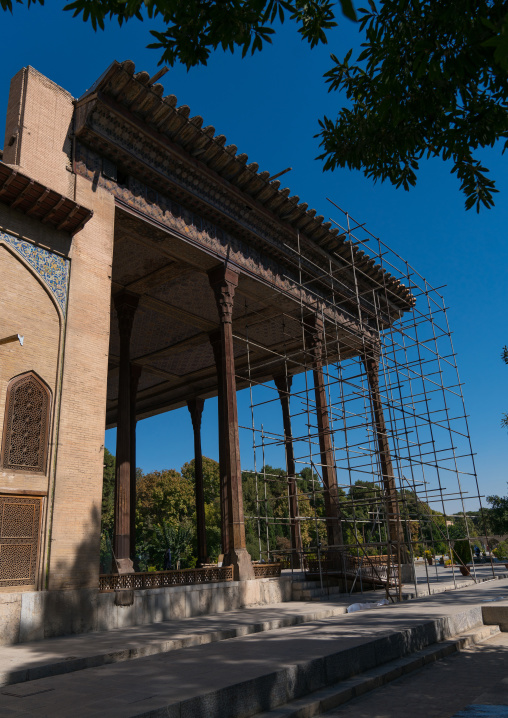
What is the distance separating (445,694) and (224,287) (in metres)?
8.87

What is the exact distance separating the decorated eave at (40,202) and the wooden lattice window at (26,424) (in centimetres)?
238

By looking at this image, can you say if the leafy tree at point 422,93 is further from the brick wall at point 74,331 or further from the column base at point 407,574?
the column base at point 407,574

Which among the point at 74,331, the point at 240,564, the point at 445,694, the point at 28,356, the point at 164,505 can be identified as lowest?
the point at 445,694

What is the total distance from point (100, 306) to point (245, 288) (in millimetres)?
4973

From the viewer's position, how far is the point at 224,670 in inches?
167

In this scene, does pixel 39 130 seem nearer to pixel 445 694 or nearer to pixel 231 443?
pixel 231 443

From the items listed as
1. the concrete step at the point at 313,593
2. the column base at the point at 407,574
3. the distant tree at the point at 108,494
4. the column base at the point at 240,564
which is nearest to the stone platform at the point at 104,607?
the column base at the point at 240,564

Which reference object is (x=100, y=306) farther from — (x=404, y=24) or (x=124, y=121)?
(x=404, y=24)

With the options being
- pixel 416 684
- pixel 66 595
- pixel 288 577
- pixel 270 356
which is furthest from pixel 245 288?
pixel 416 684

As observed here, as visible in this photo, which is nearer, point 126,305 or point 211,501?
point 126,305

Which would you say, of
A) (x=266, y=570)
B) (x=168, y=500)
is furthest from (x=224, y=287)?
(x=168, y=500)

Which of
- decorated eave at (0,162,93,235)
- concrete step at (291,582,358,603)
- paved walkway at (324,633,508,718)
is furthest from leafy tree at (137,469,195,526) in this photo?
paved walkway at (324,633,508,718)

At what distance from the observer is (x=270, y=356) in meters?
18.0

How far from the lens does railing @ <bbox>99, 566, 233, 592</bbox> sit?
8.16 metres
